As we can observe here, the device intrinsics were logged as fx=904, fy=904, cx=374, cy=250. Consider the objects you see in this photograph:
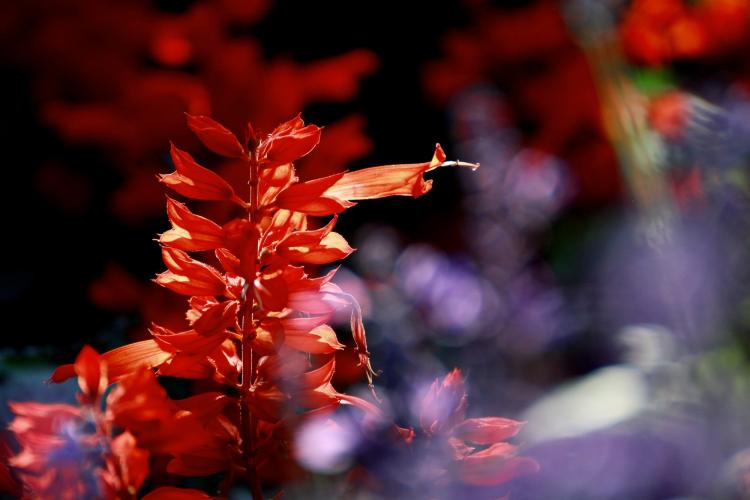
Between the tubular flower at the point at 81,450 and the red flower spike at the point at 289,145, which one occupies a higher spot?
the red flower spike at the point at 289,145

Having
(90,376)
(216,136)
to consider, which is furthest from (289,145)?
(90,376)

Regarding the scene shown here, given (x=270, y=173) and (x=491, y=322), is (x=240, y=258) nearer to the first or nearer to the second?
(x=270, y=173)

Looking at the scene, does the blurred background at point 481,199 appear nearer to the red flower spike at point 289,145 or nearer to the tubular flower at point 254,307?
the tubular flower at point 254,307

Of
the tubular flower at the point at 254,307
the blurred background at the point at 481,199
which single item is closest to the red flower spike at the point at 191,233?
the tubular flower at the point at 254,307

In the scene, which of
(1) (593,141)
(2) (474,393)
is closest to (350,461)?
(2) (474,393)

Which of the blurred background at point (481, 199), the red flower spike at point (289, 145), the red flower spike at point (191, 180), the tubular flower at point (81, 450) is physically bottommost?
the tubular flower at point (81, 450)

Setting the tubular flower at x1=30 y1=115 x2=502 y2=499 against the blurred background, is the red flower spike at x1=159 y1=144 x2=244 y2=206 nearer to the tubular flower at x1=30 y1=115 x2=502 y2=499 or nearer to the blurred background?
the tubular flower at x1=30 y1=115 x2=502 y2=499

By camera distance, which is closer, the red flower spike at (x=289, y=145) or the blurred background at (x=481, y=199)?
the red flower spike at (x=289, y=145)
